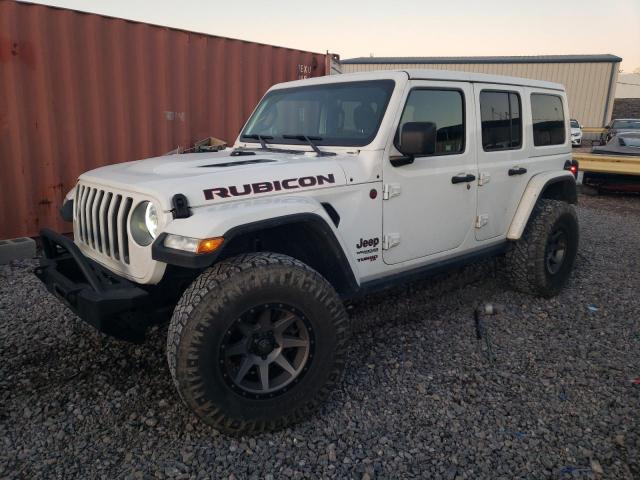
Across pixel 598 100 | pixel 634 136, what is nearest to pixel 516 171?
pixel 634 136

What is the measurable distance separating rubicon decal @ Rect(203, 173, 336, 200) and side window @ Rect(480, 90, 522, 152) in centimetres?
158

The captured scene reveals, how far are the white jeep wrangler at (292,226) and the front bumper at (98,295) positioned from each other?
1 cm

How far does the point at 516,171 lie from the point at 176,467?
10.5ft

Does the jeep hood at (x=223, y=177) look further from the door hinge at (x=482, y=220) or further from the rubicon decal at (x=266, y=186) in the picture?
the door hinge at (x=482, y=220)

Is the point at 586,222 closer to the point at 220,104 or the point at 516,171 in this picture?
the point at 516,171

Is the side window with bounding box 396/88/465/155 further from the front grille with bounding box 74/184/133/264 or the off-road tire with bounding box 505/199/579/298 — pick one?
the front grille with bounding box 74/184/133/264

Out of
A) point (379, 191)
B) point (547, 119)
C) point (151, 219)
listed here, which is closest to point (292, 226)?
point (379, 191)

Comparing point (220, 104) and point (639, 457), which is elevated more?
point (220, 104)

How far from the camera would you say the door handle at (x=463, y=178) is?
3.47m

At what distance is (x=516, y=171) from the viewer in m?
4.00

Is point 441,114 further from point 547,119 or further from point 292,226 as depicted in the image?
point 547,119

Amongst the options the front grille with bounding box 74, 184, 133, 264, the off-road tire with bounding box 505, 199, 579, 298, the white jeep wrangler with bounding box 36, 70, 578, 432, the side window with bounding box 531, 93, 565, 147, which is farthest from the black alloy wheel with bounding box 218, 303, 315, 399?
→ the side window with bounding box 531, 93, 565, 147

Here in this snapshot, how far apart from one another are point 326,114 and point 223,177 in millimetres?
1135

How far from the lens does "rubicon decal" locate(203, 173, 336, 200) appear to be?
2.44 metres
